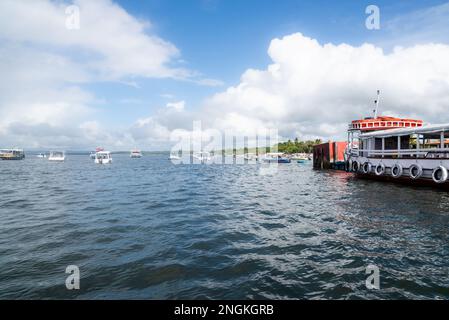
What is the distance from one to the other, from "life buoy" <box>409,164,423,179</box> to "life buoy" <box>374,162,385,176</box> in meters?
4.33

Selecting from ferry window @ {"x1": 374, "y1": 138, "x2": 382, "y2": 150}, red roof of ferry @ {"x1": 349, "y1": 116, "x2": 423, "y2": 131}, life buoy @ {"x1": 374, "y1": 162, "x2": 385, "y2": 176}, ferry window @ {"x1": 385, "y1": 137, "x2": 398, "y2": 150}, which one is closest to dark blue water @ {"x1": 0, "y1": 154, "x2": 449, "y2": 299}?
life buoy @ {"x1": 374, "y1": 162, "x2": 385, "y2": 176}

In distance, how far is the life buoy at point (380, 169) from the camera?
3079 centimetres

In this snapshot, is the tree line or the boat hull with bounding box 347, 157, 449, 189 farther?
the tree line

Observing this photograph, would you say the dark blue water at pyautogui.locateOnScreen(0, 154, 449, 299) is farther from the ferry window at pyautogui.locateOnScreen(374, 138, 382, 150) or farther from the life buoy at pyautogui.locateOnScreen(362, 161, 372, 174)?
the ferry window at pyautogui.locateOnScreen(374, 138, 382, 150)

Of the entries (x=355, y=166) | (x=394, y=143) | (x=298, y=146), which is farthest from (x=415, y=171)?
(x=298, y=146)

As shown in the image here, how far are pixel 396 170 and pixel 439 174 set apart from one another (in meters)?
4.96

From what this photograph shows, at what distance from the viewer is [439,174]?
23.5 metres

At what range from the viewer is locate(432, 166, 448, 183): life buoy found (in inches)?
898

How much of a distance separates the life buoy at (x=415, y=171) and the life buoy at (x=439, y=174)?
1.71 meters

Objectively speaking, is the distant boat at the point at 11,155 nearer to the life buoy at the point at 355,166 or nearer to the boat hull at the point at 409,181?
the life buoy at the point at 355,166

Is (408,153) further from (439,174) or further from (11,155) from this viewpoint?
(11,155)
